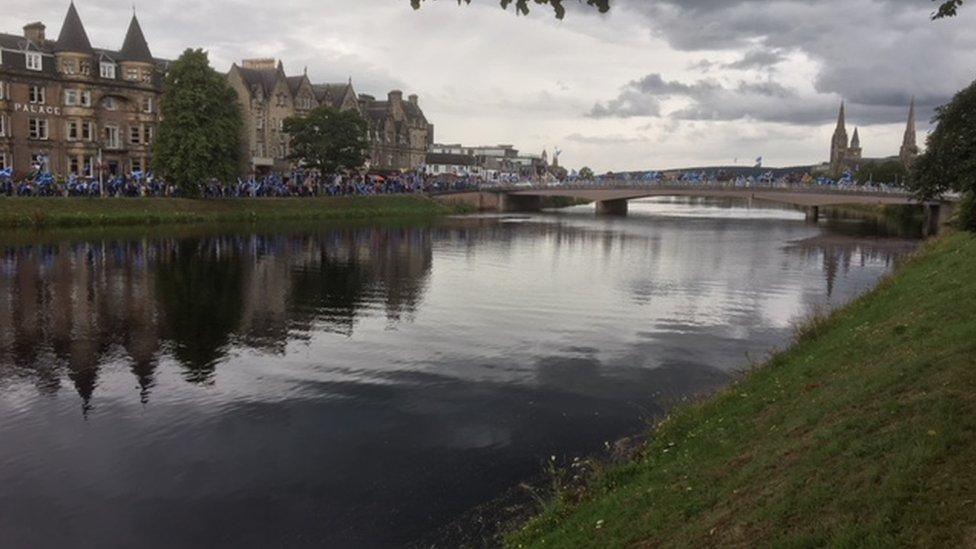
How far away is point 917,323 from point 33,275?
38453mm

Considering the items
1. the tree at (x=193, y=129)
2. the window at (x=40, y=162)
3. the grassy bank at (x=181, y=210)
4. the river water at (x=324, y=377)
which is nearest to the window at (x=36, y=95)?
the window at (x=40, y=162)

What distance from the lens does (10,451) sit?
53.7 feet

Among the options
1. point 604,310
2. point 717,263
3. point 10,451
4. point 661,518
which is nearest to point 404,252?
point 717,263

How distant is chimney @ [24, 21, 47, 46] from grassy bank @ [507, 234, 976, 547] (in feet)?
287

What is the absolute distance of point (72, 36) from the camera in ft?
268

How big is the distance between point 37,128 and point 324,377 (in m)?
72.8

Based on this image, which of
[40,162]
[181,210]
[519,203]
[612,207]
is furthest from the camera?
[519,203]

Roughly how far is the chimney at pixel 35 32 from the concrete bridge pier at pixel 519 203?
66.8 metres

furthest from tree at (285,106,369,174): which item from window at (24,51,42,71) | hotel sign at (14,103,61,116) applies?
window at (24,51,42,71)

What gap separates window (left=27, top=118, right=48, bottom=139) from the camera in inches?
3118

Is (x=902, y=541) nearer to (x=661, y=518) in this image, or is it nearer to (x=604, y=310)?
(x=661, y=518)

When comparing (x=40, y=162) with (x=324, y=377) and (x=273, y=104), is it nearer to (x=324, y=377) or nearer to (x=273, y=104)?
(x=273, y=104)

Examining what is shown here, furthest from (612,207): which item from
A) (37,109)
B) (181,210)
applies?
(37,109)

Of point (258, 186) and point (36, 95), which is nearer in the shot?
point (36, 95)
